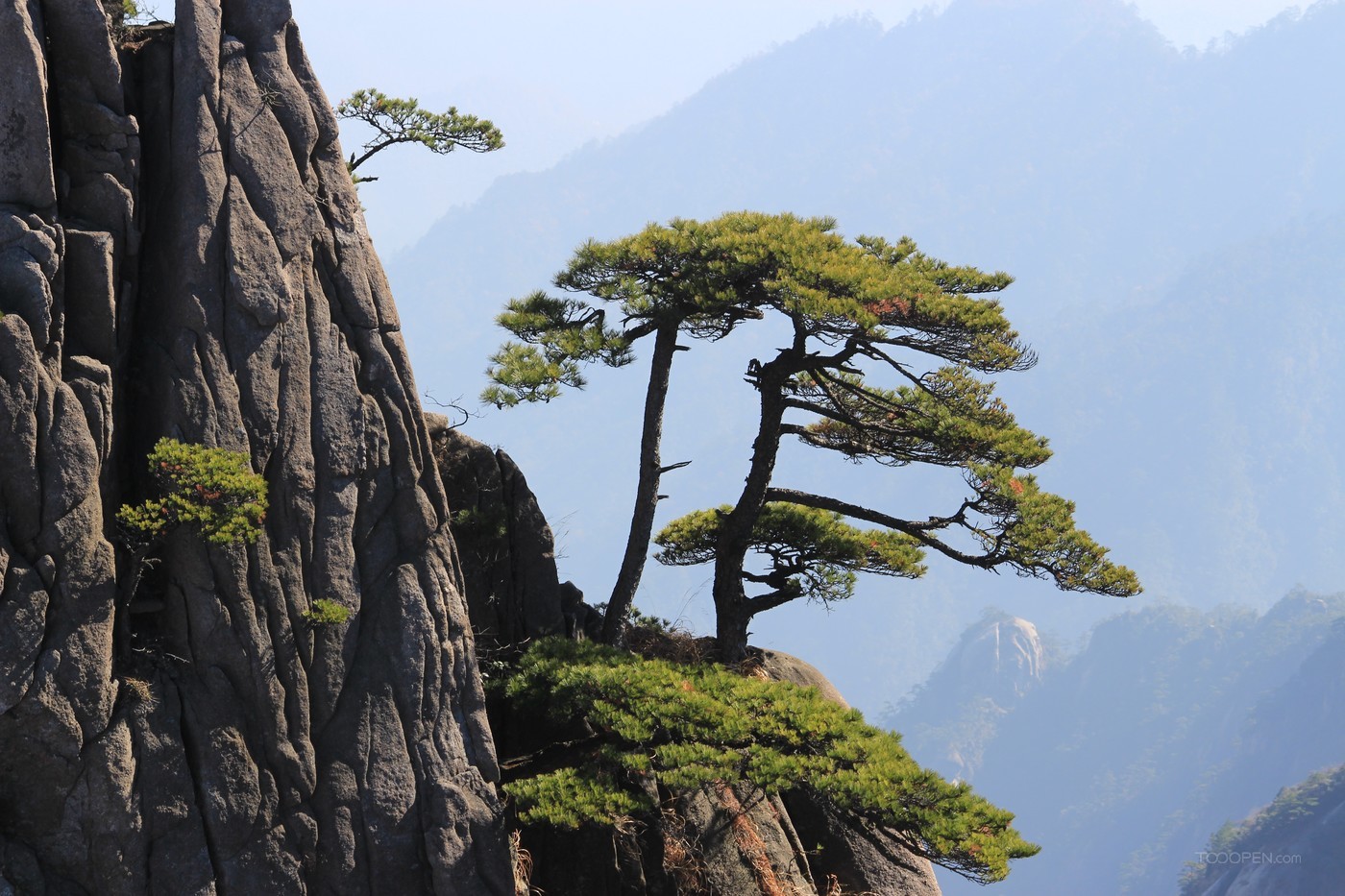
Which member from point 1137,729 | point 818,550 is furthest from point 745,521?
point 1137,729

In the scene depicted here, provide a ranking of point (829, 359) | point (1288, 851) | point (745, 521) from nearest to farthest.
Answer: point (829, 359) < point (745, 521) < point (1288, 851)

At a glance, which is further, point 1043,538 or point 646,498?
point 646,498

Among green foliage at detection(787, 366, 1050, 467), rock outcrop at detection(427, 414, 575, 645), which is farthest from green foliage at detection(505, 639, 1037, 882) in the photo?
green foliage at detection(787, 366, 1050, 467)

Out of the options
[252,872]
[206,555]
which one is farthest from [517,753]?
[206,555]

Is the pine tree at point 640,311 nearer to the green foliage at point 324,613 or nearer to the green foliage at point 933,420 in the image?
the green foliage at point 933,420

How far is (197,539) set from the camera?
7551mm

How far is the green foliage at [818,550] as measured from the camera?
39.8ft

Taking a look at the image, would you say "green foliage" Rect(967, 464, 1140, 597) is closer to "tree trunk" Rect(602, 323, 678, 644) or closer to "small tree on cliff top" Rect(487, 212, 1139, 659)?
"small tree on cliff top" Rect(487, 212, 1139, 659)

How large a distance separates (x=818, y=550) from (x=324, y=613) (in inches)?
231

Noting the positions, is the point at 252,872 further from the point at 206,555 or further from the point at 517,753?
the point at 517,753

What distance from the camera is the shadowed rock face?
697 cm

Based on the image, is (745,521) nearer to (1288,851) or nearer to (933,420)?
(933,420)

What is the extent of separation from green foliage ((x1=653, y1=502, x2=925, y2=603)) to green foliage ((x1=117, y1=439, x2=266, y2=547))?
544cm

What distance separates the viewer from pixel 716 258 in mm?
10086
